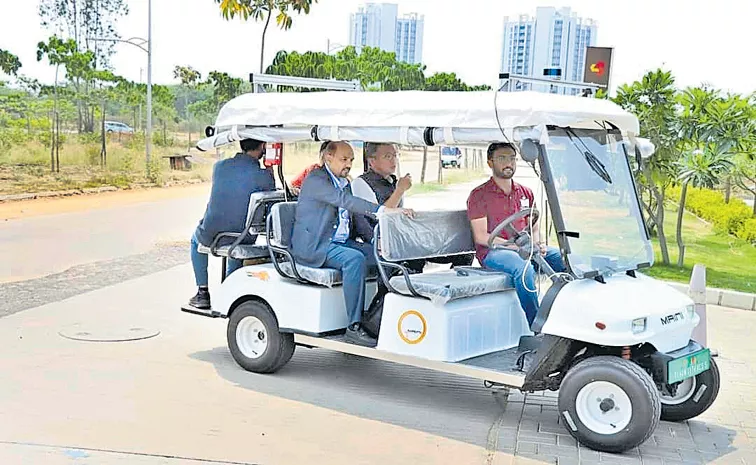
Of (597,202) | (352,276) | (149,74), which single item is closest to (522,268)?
(597,202)

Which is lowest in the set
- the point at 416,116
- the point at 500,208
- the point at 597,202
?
the point at 500,208

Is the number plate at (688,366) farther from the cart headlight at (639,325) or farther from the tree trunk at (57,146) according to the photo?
the tree trunk at (57,146)

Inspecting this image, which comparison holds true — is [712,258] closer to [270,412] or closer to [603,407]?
[603,407]

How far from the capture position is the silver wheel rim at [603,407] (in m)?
5.70

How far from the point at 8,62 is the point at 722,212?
20.4 m

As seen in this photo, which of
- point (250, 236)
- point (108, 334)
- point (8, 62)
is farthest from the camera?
point (8, 62)

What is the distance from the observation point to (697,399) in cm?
638

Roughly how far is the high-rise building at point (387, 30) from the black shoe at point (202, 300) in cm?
2759

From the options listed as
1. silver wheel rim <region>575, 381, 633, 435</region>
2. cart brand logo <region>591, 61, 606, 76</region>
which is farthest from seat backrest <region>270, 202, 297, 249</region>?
cart brand logo <region>591, 61, 606, 76</region>

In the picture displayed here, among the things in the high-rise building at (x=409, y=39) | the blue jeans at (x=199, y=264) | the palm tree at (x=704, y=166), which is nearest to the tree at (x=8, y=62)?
the high-rise building at (x=409, y=39)

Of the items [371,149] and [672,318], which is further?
[371,149]

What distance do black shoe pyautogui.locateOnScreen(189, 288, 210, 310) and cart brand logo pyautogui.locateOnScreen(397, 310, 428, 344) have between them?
2045 mm

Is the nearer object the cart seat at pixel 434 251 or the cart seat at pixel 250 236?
the cart seat at pixel 434 251

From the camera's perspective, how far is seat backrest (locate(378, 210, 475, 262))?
6835 millimetres
